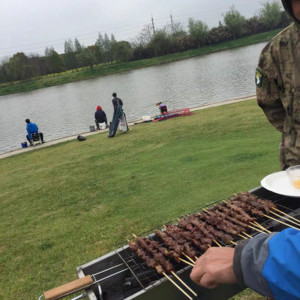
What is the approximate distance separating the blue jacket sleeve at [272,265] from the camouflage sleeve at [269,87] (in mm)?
1987

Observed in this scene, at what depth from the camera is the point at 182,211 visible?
648 cm

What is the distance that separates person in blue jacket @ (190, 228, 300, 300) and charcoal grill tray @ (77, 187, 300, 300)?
0.93 metres

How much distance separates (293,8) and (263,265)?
1.93 m

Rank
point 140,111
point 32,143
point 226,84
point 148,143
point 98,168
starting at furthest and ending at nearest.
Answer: point 226,84
point 140,111
point 32,143
point 148,143
point 98,168

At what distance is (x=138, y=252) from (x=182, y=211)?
3754 millimetres

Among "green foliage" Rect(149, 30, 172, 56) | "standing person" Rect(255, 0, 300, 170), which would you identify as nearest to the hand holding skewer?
"standing person" Rect(255, 0, 300, 170)

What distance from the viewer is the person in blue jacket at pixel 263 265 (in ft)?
3.97

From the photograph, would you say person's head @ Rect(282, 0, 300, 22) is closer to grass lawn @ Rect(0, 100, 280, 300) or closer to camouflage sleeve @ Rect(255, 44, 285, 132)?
camouflage sleeve @ Rect(255, 44, 285, 132)

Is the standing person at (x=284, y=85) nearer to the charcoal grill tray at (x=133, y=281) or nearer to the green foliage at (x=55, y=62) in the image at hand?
the charcoal grill tray at (x=133, y=281)

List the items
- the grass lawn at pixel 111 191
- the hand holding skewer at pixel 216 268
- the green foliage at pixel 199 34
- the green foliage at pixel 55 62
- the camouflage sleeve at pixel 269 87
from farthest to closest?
1. the green foliage at pixel 55 62
2. the green foliage at pixel 199 34
3. the grass lawn at pixel 111 191
4. the camouflage sleeve at pixel 269 87
5. the hand holding skewer at pixel 216 268

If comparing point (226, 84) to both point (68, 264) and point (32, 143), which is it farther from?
point (68, 264)

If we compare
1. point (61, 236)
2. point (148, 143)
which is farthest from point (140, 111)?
point (61, 236)

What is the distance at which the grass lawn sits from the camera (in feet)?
19.3

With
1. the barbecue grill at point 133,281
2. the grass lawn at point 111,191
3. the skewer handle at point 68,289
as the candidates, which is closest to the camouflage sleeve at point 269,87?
the barbecue grill at point 133,281
